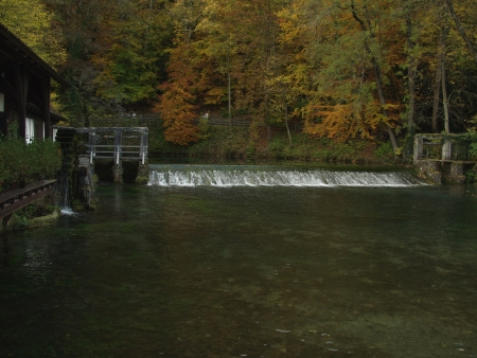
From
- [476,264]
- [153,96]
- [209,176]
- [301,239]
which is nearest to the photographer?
[476,264]

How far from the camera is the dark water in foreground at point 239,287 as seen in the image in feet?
18.3

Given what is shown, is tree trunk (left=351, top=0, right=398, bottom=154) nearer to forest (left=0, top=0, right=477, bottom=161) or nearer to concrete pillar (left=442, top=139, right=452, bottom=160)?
forest (left=0, top=0, right=477, bottom=161)

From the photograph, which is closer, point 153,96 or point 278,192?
point 278,192

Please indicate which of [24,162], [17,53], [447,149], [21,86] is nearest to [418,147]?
[447,149]

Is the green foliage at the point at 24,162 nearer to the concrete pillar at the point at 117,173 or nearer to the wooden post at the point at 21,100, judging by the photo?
the wooden post at the point at 21,100

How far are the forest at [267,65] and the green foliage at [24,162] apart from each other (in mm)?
15265

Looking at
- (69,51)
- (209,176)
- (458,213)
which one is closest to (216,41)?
(69,51)

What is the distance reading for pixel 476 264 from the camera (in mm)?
9281

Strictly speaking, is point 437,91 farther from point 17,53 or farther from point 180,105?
point 17,53

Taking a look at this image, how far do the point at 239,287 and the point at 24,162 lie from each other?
657 cm

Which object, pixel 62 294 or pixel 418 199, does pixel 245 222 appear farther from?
pixel 418 199

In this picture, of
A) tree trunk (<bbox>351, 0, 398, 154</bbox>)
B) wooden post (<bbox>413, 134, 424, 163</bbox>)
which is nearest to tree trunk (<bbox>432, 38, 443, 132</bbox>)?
tree trunk (<bbox>351, 0, 398, 154</bbox>)

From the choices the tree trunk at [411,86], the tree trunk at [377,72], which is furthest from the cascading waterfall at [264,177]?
the tree trunk at [377,72]

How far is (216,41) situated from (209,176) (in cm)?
2093
